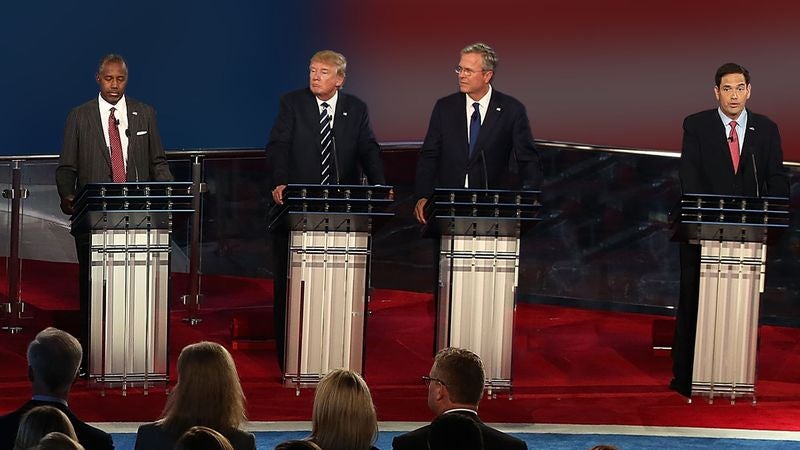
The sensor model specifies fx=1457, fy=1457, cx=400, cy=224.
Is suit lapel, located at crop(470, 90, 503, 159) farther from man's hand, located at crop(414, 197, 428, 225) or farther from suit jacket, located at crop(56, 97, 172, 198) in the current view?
suit jacket, located at crop(56, 97, 172, 198)

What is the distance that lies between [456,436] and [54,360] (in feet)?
4.51

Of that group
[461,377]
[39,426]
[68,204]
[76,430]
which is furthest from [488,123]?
[39,426]

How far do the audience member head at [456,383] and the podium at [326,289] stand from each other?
2341mm

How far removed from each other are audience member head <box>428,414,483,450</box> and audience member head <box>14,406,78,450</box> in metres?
0.95

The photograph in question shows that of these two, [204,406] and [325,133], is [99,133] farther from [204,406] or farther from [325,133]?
[204,406]

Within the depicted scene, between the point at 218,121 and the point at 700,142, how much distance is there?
412 cm

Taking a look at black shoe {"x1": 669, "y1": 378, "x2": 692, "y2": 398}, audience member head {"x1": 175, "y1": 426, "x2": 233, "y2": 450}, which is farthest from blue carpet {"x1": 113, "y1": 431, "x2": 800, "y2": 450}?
audience member head {"x1": 175, "y1": 426, "x2": 233, "y2": 450}

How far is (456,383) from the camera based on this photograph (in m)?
4.60

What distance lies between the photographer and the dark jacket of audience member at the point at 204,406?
439 cm

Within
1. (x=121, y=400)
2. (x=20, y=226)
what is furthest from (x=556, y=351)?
(x=20, y=226)

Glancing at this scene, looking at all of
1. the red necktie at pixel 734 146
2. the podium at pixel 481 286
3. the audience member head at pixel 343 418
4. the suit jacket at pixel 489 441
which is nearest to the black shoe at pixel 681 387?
the podium at pixel 481 286

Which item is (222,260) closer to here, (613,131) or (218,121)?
(218,121)

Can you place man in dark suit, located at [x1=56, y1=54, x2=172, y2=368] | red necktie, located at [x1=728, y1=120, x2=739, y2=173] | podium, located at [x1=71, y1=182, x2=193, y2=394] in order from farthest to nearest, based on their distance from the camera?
1. red necktie, located at [x1=728, y1=120, x2=739, y2=173]
2. man in dark suit, located at [x1=56, y1=54, x2=172, y2=368]
3. podium, located at [x1=71, y1=182, x2=193, y2=394]

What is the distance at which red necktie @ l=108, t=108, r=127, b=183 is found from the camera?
7402mm
